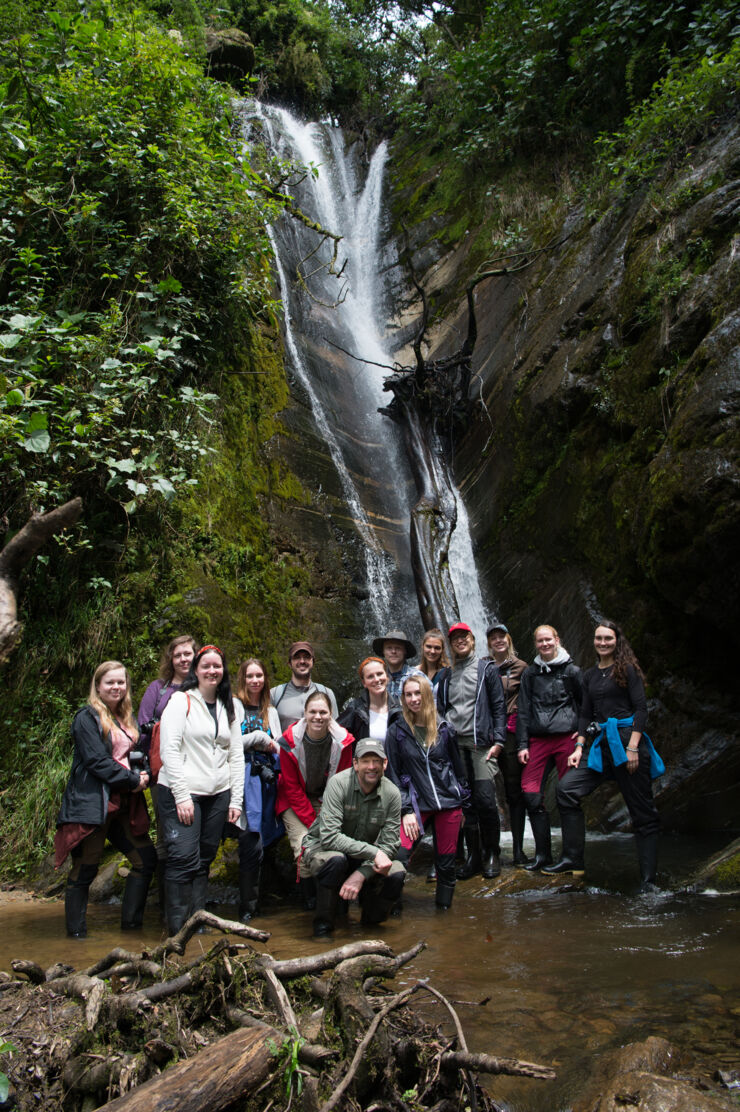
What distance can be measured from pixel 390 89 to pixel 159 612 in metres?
22.0

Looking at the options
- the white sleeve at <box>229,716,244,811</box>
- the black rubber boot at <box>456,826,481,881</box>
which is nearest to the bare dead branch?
A: the white sleeve at <box>229,716,244,811</box>

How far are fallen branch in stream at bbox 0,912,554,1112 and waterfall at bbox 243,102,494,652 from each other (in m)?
6.62

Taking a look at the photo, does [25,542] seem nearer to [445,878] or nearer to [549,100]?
[445,878]

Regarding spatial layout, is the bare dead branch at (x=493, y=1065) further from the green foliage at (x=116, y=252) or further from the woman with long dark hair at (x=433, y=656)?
the green foliage at (x=116, y=252)

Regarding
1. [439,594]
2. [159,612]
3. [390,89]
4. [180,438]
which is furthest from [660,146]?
[390,89]

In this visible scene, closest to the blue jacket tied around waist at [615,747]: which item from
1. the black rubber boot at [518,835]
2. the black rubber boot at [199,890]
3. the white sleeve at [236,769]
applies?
the black rubber boot at [518,835]

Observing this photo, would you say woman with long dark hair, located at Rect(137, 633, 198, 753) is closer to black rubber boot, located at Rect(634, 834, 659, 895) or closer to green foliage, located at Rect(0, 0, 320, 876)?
green foliage, located at Rect(0, 0, 320, 876)

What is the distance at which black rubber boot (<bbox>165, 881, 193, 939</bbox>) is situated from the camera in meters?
4.12

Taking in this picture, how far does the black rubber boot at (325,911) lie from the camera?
4270 millimetres

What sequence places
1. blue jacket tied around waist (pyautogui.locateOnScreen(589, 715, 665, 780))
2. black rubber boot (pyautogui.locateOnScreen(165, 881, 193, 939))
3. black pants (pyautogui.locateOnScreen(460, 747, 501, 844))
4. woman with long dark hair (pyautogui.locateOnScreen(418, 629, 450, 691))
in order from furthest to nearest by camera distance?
woman with long dark hair (pyautogui.locateOnScreen(418, 629, 450, 691)) → black pants (pyautogui.locateOnScreen(460, 747, 501, 844)) → blue jacket tied around waist (pyautogui.locateOnScreen(589, 715, 665, 780)) → black rubber boot (pyautogui.locateOnScreen(165, 881, 193, 939))

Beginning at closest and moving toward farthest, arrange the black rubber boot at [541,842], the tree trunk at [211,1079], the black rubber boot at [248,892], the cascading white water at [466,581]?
1. the tree trunk at [211,1079]
2. the black rubber boot at [248,892]
3. the black rubber boot at [541,842]
4. the cascading white water at [466,581]

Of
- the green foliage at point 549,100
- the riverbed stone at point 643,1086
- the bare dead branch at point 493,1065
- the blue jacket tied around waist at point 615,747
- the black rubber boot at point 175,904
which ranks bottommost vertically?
the riverbed stone at point 643,1086

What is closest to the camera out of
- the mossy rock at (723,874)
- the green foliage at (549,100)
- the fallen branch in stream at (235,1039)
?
the fallen branch in stream at (235,1039)

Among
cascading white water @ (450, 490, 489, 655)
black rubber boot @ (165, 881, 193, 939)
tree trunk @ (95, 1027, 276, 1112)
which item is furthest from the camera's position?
cascading white water @ (450, 490, 489, 655)
